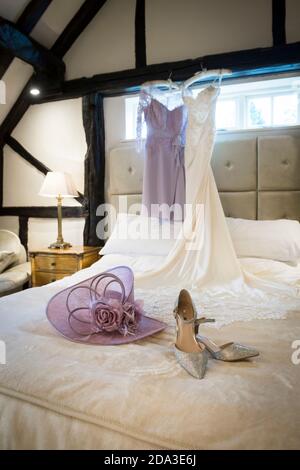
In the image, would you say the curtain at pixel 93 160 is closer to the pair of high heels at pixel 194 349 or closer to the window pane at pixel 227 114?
the window pane at pixel 227 114

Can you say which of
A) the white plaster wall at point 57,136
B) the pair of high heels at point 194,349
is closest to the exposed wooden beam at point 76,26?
the white plaster wall at point 57,136

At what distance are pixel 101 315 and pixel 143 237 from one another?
4.51 ft

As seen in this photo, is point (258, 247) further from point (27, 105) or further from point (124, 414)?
point (27, 105)

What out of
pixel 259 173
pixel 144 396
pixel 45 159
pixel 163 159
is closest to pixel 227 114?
pixel 259 173

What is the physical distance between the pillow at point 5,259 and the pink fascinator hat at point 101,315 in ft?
5.72

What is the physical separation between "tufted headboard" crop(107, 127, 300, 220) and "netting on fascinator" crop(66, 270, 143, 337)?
1590 millimetres

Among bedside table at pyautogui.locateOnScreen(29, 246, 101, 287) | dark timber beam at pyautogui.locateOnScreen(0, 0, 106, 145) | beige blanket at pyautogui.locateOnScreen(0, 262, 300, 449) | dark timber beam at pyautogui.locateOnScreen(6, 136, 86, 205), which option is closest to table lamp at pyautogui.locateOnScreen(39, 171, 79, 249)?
bedside table at pyautogui.locateOnScreen(29, 246, 101, 287)

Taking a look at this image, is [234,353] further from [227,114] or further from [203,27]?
[203,27]

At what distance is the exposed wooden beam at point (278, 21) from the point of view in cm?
238

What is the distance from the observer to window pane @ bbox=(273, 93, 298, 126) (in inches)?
101

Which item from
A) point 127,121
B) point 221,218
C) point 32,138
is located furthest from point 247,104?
point 32,138

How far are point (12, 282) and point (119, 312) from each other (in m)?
1.90

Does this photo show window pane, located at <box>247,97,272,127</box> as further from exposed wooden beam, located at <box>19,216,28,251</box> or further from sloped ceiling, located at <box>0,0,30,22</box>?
exposed wooden beam, located at <box>19,216,28,251</box>
